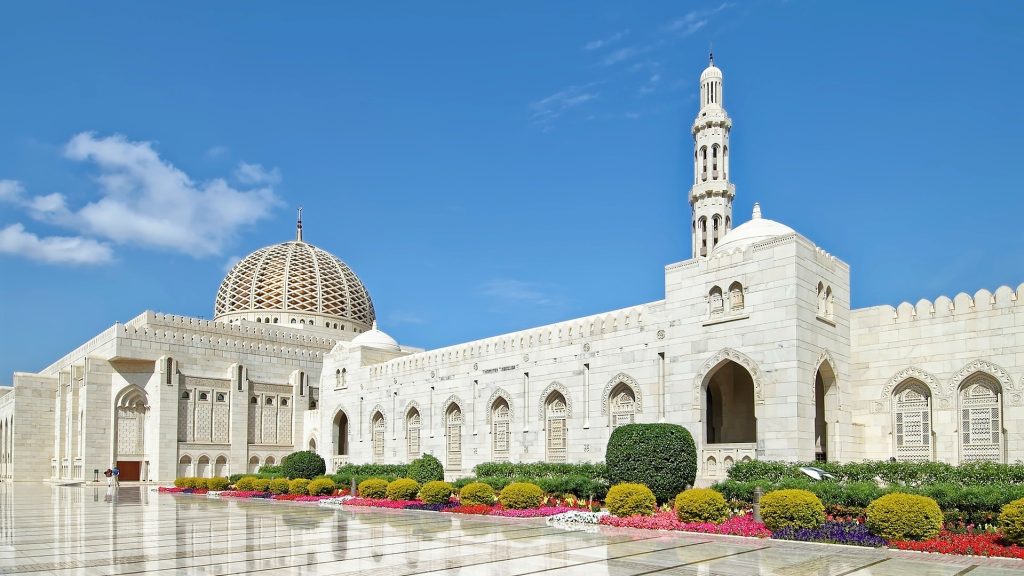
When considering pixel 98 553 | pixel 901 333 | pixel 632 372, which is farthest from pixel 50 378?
pixel 901 333

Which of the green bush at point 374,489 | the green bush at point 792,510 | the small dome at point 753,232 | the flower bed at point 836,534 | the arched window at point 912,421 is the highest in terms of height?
the small dome at point 753,232

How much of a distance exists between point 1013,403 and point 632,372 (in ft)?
32.2

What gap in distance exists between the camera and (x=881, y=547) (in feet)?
42.6

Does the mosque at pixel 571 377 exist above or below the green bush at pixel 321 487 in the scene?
above

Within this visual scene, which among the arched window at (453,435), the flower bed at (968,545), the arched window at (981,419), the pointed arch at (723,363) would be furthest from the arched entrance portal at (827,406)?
the arched window at (453,435)

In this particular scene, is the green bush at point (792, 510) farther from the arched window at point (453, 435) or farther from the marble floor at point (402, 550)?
the arched window at point (453, 435)

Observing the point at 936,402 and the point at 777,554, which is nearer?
the point at 777,554

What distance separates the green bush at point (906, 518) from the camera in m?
13.0

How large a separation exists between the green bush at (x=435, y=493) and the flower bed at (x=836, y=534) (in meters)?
8.87

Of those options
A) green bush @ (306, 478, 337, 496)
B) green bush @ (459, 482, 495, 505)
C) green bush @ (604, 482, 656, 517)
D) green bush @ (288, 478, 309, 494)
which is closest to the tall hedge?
green bush @ (604, 482, 656, 517)

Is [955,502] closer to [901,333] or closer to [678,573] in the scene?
[678,573]

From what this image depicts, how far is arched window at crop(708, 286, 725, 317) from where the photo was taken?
22.5 meters

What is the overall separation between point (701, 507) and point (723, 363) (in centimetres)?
722

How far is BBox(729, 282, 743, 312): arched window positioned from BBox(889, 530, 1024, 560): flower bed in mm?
9449
